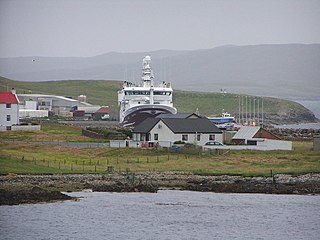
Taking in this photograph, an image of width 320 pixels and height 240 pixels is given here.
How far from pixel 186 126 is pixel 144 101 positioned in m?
→ 22.8

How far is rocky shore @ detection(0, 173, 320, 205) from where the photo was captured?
4103cm

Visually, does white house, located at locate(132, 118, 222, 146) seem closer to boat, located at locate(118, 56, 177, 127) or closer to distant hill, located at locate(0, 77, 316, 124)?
boat, located at locate(118, 56, 177, 127)

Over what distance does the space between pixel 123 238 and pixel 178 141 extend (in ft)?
91.6

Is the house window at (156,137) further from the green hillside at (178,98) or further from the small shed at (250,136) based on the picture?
the green hillside at (178,98)

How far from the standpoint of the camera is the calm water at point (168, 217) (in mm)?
32844

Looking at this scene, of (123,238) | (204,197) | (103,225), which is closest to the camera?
(123,238)

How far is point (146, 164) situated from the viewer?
5041 cm

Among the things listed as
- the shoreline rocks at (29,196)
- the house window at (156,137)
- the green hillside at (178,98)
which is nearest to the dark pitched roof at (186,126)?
the house window at (156,137)

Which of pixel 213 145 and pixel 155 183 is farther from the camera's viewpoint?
pixel 213 145

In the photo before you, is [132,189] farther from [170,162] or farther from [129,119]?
[129,119]

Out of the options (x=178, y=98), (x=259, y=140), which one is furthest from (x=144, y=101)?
(x=178, y=98)

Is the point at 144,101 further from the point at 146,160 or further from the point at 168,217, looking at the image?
the point at 168,217

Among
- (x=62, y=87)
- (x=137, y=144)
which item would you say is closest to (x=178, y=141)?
(x=137, y=144)

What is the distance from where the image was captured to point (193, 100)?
167m
